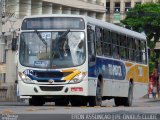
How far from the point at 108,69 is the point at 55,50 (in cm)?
341

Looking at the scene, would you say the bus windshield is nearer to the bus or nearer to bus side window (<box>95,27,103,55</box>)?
the bus

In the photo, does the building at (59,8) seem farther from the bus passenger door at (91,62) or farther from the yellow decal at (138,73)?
the bus passenger door at (91,62)

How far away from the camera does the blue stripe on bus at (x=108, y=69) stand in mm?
27066

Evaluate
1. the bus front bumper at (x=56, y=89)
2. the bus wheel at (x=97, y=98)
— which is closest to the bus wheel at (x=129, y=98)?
the bus wheel at (x=97, y=98)

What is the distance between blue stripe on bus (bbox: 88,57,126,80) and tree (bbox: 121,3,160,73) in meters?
66.3

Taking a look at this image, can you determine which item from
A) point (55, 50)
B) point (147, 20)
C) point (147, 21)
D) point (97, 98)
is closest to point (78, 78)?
point (55, 50)

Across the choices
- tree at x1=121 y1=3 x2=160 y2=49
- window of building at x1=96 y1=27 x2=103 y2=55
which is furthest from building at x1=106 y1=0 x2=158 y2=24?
window of building at x1=96 y1=27 x2=103 y2=55

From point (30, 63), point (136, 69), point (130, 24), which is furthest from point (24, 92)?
point (130, 24)

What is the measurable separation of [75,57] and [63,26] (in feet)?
4.34

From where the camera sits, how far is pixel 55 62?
2627 cm

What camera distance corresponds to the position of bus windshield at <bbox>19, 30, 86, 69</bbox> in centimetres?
2620

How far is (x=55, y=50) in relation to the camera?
2628cm

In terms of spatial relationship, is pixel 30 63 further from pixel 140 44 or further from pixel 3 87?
pixel 3 87

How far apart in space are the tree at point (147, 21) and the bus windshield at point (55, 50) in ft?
232
